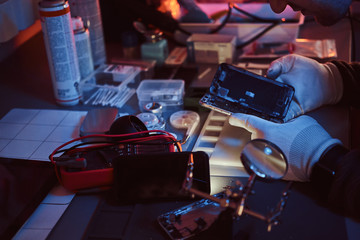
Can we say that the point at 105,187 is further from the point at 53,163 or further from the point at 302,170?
the point at 302,170

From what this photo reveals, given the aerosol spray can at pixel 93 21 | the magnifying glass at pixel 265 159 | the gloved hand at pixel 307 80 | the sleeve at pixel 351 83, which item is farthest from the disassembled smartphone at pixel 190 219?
the aerosol spray can at pixel 93 21

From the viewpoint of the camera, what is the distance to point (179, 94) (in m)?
1.02

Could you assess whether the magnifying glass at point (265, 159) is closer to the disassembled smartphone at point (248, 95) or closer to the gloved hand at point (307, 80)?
the disassembled smartphone at point (248, 95)

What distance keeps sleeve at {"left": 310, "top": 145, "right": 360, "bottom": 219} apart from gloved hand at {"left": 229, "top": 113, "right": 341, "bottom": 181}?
0.05 ft

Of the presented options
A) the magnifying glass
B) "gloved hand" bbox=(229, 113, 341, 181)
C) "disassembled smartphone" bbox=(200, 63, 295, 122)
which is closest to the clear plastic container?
"disassembled smartphone" bbox=(200, 63, 295, 122)

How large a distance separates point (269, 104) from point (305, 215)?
272mm

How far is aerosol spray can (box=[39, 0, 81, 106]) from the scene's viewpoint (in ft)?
3.24

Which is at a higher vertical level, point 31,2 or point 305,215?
point 31,2

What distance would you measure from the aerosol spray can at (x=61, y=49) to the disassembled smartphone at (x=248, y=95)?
1.32 feet

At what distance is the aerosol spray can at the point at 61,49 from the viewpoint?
3.24 feet

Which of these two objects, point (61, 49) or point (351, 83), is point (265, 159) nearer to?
point (351, 83)

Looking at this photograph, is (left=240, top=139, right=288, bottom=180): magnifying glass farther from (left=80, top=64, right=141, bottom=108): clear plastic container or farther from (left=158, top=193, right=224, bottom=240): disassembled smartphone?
(left=80, top=64, right=141, bottom=108): clear plastic container

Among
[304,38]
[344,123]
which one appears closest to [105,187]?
[344,123]

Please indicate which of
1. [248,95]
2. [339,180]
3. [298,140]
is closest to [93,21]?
[248,95]
